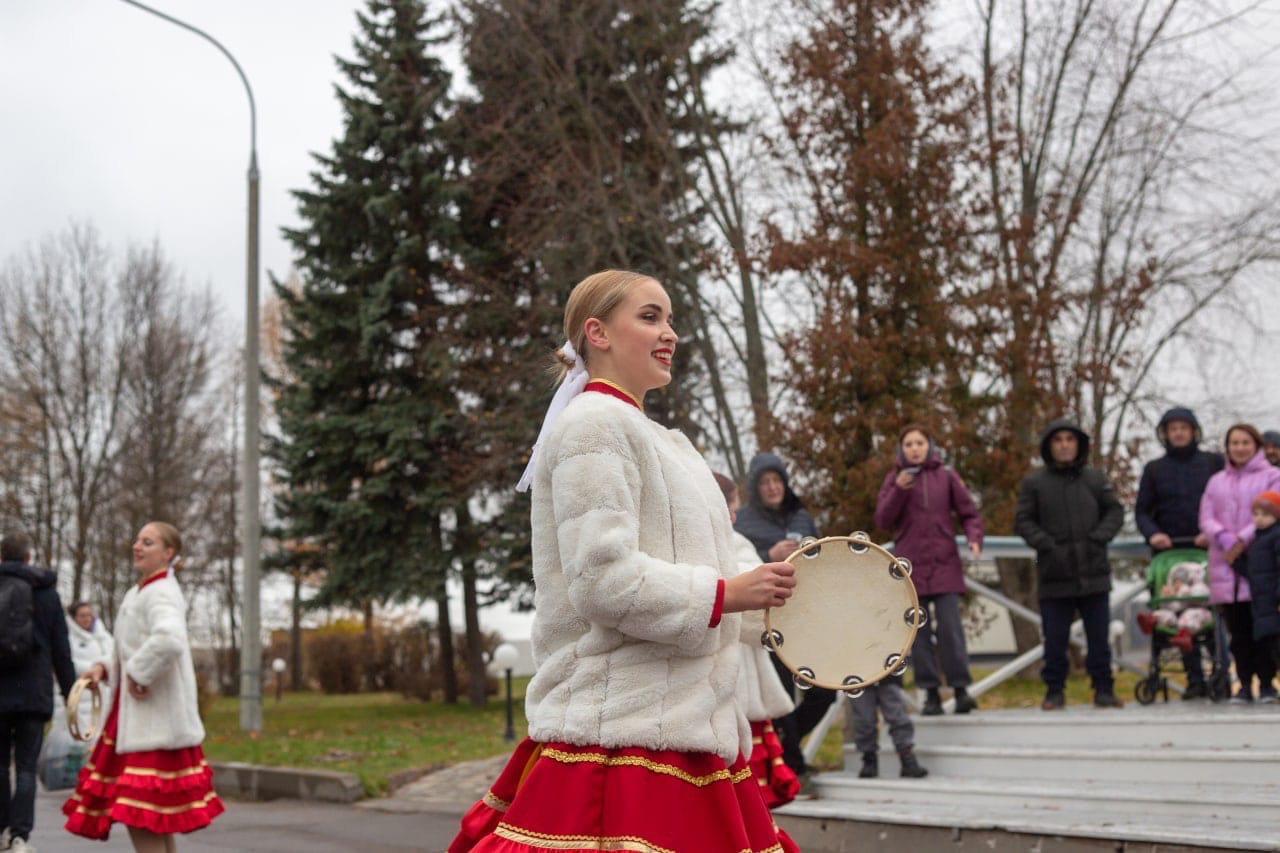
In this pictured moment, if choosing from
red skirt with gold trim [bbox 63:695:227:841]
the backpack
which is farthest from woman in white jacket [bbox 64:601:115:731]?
red skirt with gold trim [bbox 63:695:227:841]

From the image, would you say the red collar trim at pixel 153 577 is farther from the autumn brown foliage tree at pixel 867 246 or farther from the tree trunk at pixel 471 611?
the tree trunk at pixel 471 611

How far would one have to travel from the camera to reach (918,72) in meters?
14.4

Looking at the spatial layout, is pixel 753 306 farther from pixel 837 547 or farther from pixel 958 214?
pixel 837 547

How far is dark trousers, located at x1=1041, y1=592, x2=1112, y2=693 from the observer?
31.0 ft

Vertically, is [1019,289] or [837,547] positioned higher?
[1019,289]

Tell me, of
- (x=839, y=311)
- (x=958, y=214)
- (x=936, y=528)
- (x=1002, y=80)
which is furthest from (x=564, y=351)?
(x=1002, y=80)

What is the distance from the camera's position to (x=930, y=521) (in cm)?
919

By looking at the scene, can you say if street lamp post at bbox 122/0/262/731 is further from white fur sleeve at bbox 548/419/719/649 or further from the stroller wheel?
white fur sleeve at bbox 548/419/719/649

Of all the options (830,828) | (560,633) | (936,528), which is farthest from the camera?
(936,528)

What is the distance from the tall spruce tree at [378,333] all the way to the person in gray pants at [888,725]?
16.0m

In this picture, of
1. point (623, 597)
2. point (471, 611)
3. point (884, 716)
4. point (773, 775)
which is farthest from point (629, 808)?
point (471, 611)

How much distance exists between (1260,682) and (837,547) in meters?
6.68

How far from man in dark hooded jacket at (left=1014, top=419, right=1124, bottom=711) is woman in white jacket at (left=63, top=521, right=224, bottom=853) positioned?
18.0 ft

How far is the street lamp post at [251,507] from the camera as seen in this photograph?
17.0 metres
